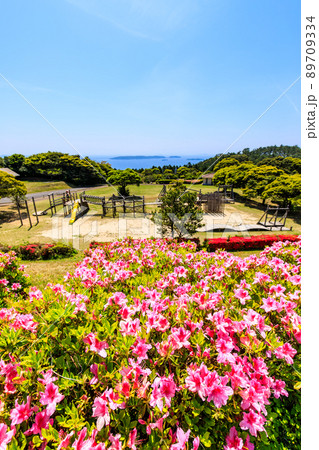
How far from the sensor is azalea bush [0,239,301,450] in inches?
57.9

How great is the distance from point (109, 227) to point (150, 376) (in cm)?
1570

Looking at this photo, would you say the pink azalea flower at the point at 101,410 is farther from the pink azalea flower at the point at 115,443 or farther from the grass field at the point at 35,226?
the grass field at the point at 35,226

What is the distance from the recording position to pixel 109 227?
1684cm

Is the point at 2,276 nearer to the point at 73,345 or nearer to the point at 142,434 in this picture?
the point at 73,345

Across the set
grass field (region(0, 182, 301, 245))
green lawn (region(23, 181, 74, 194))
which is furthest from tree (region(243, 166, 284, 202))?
green lawn (region(23, 181, 74, 194))

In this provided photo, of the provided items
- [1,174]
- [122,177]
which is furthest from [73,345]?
[122,177]

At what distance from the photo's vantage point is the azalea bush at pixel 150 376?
4.82 ft

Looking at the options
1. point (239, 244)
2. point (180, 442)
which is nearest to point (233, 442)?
point (180, 442)

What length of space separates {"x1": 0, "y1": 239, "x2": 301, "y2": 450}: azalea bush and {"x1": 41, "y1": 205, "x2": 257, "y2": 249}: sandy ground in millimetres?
10334

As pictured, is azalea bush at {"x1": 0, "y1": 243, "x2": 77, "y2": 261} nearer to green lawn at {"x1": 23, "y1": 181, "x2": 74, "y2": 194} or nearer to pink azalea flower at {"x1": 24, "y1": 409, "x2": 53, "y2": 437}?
pink azalea flower at {"x1": 24, "y1": 409, "x2": 53, "y2": 437}

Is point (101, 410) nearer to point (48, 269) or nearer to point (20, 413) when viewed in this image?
point (20, 413)

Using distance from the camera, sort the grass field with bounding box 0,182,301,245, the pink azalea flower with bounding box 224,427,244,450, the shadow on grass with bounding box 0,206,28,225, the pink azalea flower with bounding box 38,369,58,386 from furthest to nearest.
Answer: the shadow on grass with bounding box 0,206,28,225 → the grass field with bounding box 0,182,301,245 → the pink azalea flower with bounding box 38,369,58,386 → the pink azalea flower with bounding box 224,427,244,450

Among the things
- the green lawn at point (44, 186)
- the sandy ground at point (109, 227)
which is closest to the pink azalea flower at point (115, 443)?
the sandy ground at point (109, 227)

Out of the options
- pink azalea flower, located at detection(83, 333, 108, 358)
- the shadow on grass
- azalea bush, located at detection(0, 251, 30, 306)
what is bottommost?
azalea bush, located at detection(0, 251, 30, 306)
